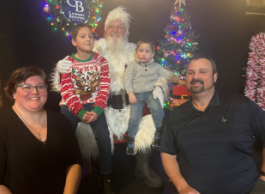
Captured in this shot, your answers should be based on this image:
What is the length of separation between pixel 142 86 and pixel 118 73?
0.41 meters

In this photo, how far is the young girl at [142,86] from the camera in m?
2.14

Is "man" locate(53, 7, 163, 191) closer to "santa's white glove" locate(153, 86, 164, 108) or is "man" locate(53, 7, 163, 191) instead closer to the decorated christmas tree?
"santa's white glove" locate(153, 86, 164, 108)

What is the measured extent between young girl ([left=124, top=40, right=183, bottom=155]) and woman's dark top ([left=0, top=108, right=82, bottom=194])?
980 millimetres

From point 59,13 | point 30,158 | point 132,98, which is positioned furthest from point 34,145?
point 59,13

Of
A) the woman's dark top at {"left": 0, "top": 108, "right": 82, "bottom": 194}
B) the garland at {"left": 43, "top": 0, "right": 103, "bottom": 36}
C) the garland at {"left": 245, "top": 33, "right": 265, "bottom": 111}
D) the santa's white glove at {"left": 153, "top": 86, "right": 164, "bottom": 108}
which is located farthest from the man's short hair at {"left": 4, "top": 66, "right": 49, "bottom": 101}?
the garland at {"left": 245, "top": 33, "right": 265, "bottom": 111}

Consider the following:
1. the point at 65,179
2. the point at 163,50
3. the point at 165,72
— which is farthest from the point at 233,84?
the point at 65,179

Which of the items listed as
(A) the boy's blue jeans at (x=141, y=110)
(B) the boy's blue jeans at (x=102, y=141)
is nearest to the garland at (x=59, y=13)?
(B) the boy's blue jeans at (x=102, y=141)

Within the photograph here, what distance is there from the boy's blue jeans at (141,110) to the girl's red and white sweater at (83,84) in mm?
409

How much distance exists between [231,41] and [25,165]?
458 cm

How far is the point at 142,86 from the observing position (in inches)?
87.2

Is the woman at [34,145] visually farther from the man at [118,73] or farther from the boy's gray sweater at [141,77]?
the boy's gray sweater at [141,77]

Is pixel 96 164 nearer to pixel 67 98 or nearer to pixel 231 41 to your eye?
pixel 67 98

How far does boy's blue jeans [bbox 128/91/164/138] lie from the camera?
2.15m

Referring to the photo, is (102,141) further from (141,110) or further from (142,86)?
(142,86)
